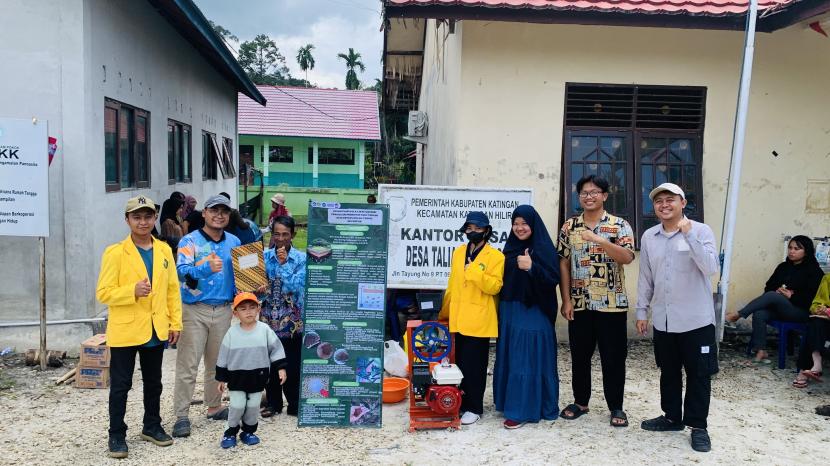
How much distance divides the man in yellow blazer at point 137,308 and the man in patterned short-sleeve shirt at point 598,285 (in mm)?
2975

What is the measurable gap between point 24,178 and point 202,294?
8.37ft

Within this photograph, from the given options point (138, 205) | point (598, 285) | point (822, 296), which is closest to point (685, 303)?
point (598, 285)

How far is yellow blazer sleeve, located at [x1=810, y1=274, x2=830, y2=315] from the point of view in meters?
5.94

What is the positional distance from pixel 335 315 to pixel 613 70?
4.55 meters

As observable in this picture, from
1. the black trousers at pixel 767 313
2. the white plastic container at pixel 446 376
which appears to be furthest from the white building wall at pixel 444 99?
the black trousers at pixel 767 313

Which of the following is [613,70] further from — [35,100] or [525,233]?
[35,100]

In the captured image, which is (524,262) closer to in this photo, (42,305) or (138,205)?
(138,205)

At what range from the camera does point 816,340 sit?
232 inches

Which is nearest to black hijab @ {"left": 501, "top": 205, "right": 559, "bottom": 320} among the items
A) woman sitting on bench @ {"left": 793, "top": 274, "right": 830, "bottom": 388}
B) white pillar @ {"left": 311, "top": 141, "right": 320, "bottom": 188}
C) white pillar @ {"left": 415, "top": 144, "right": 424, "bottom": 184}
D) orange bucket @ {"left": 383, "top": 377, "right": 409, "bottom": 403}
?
orange bucket @ {"left": 383, "top": 377, "right": 409, "bottom": 403}

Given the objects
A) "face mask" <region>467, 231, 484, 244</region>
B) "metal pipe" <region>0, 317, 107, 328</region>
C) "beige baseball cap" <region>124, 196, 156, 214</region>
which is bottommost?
"metal pipe" <region>0, 317, 107, 328</region>

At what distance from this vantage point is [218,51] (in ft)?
35.4

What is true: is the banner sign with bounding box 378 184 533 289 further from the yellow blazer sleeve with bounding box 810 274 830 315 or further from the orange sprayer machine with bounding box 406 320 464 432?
the yellow blazer sleeve with bounding box 810 274 830 315

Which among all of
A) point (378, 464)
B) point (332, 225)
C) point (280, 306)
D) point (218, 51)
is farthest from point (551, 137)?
point (218, 51)

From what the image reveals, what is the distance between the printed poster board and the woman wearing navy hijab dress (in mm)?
982
